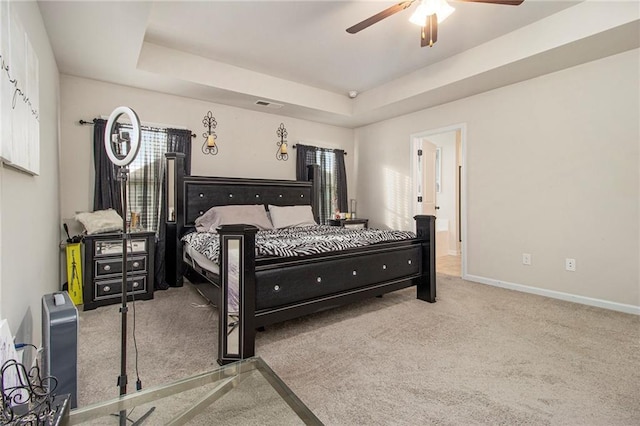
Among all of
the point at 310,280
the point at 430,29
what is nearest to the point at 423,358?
the point at 310,280

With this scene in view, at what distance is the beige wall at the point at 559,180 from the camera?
3002 mm

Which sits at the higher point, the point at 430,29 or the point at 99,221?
the point at 430,29

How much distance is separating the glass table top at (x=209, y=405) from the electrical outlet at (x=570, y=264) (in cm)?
345

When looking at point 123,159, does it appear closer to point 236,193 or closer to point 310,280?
point 310,280

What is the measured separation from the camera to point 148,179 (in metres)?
3.87

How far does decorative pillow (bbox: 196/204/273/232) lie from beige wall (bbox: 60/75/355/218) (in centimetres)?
77

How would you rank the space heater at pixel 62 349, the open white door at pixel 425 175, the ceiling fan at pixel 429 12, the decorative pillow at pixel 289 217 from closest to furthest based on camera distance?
the space heater at pixel 62 349, the ceiling fan at pixel 429 12, the decorative pillow at pixel 289 217, the open white door at pixel 425 175

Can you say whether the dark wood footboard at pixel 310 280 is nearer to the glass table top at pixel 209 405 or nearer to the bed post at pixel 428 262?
the bed post at pixel 428 262

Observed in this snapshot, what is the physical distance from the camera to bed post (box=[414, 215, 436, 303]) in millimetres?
3275

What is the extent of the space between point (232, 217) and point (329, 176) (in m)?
2.23

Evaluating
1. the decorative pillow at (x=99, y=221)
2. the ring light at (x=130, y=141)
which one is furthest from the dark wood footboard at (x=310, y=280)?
the decorative pillow at (x=99, y=221)

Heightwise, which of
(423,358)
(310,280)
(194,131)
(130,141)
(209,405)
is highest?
(194,131)

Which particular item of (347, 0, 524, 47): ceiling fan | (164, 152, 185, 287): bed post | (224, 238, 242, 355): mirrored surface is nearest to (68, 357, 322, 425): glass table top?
(224, 238, 242, 355): mirrored surface

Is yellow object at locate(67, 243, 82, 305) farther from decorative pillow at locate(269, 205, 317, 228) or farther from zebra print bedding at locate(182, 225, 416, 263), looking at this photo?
decorative pillow at locate(269, 205, 317, 228)
